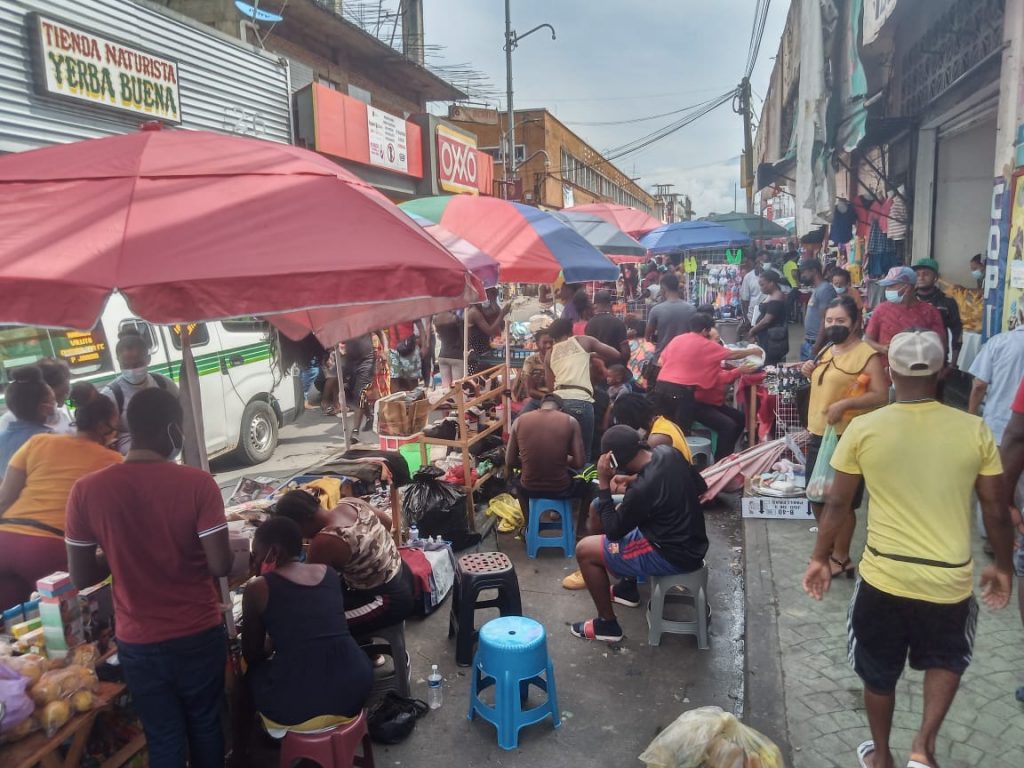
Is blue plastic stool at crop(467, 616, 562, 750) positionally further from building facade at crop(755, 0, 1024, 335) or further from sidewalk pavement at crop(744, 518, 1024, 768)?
building facade at crop(755, 0, 1024, 335)

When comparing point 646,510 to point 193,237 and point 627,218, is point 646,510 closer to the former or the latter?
point 193,237

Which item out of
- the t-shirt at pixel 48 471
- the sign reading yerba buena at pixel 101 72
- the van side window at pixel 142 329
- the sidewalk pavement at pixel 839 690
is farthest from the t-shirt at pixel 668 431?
the sign reading yerba buena at pixel 101 72

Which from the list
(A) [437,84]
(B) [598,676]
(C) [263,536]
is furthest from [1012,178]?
(A) [437,84]

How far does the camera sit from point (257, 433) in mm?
9023

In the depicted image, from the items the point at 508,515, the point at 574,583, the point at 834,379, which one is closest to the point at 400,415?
the point at 508,515

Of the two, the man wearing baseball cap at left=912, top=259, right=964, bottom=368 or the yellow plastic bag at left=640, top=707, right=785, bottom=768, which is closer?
the yellow plastic bag at left=640, top=707, right=785, bottom=768

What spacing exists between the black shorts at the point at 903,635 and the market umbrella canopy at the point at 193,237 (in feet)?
7.08

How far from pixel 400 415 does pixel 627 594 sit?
231cm

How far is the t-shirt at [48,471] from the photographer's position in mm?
3693

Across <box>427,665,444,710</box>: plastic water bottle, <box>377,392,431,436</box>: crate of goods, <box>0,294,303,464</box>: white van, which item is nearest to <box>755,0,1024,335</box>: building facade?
<box>377,392,431,436</box>: crate of goods

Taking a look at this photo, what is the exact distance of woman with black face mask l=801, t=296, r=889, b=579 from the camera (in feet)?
15.8

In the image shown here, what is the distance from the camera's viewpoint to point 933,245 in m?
9.13

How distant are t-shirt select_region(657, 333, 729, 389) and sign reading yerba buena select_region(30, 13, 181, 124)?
26.8ft

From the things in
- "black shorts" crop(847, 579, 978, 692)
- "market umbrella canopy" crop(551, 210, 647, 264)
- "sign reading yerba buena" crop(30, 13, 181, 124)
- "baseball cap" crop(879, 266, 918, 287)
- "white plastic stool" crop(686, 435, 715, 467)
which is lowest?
"white plastic stool" crop(686, 435, 715, 467)
